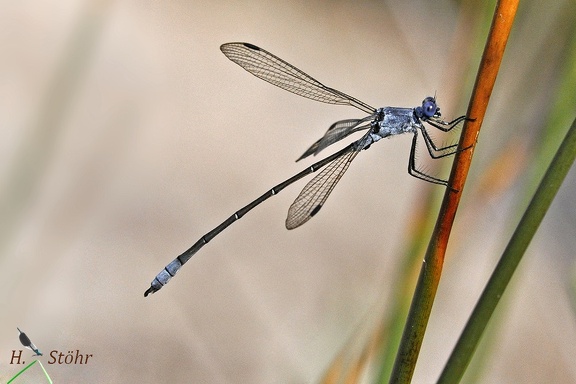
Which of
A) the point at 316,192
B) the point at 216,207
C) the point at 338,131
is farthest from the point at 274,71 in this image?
the point at 216,207

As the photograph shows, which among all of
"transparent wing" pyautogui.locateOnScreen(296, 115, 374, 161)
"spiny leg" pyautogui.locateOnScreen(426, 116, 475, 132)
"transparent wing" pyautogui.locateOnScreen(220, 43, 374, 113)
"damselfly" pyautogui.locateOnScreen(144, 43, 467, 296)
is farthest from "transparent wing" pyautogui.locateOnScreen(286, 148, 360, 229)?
"spiny leg" pyautogui.locateOnScreen(426, 116, 475, 132)

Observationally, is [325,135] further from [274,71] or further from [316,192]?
[274,71]

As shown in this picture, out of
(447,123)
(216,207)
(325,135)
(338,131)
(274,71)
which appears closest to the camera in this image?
(447,123)

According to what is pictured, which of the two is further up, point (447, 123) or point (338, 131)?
point (338, 131)

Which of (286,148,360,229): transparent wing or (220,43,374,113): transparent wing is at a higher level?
(220,43,374,113): transparent wing

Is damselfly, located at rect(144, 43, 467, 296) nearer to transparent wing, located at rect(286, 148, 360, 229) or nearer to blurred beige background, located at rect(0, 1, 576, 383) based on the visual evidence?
transparent wing, located at rect(286, 148, 360, 229)

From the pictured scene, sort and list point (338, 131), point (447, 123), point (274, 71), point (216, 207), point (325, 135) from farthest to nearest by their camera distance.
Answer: point (216, 207)
point (274, 71)
point (338, 131)
point (325, 135)
point (447, 123)
